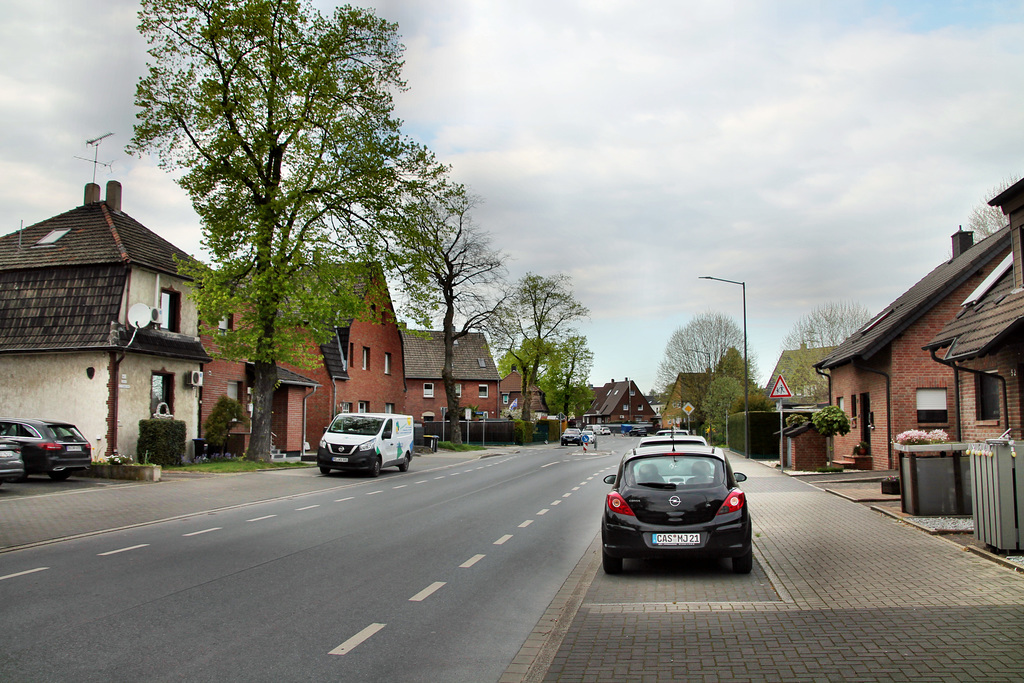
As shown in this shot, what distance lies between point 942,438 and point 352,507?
35.1ft

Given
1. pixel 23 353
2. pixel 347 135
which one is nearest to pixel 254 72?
pixel 347 135

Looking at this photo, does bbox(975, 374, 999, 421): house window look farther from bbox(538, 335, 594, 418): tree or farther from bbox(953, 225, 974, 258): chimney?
bbox(538, 335, 594, 418): tree

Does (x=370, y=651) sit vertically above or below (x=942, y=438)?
below

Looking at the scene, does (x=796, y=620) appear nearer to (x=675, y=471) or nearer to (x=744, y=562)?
(x=744, y=562)

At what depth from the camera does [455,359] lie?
69875mm

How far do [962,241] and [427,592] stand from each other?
26036 mm

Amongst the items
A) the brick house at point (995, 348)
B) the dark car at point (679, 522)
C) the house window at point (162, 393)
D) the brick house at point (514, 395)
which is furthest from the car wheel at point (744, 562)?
the brick house at point (514, 395)

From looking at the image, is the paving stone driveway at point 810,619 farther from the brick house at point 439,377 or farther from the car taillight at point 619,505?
the brick house at point 439,377

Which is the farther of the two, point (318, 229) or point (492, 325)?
point (492, 325)

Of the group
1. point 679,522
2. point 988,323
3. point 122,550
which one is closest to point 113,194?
point 122,550

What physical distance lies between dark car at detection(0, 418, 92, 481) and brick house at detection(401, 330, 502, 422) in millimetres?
46279

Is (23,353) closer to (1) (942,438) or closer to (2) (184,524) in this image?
(2) (184,524)

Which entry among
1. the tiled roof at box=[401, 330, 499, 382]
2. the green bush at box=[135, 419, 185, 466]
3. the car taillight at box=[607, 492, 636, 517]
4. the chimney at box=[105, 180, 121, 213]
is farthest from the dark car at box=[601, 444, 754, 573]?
the tiled roof at box=[401, 330, 499, 382]

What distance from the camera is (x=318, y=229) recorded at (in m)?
25.4
